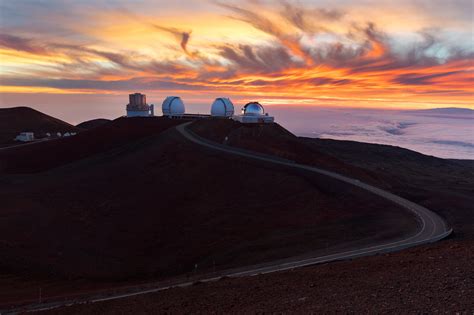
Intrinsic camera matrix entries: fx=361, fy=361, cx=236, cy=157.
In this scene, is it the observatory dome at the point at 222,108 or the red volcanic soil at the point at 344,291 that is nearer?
the red volcanic soil at the point at 344,291

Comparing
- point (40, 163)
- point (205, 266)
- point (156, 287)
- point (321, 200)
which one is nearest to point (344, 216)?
point (321, 200)

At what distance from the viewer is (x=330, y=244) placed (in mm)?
21500

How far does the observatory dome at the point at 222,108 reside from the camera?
72562mm

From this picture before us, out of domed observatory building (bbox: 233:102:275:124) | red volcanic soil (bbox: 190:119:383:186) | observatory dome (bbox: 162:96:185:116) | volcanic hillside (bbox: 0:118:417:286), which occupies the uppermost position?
observatory dome (bbox: 162:96:185:116)

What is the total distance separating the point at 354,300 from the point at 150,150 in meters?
43.5

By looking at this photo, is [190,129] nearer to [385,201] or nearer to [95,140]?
[95,140]

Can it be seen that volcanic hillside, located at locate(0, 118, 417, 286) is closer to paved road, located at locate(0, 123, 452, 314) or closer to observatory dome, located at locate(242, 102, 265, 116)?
paved road, located at locate(0, 123, 452, 314)

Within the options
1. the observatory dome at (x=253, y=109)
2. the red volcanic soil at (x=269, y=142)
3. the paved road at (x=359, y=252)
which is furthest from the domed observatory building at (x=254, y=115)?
the paved road at (x=359, y=252)

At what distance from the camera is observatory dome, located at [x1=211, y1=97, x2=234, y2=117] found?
238ft

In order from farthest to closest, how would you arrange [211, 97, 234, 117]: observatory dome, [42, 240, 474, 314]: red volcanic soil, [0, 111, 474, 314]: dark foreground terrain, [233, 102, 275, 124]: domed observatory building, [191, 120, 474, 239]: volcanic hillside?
1. [211, 97, 234, 117]: observatory dome
2. [233, 102, 275, 124]: domed observatory building
3. [191, 120, 474, 239]: volcanic hillside
4. [0, 111, 474, 314]: dark foreground terrain
5. [42, 240, 474, 314]: red volcanic soil

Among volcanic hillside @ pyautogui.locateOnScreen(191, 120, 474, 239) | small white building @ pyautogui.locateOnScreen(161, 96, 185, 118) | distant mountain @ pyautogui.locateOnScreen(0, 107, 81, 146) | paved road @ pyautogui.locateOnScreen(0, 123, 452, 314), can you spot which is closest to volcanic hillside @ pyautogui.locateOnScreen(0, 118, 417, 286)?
paved road @ pyautogui.locateOnScreen(0, 123, 452, 314)

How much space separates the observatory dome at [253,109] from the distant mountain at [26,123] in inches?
2581

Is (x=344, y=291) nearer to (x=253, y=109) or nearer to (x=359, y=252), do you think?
(x=359, y=252)

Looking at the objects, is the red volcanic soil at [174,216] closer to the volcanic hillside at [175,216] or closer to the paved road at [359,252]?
the volcanic hillside at [175,216]
